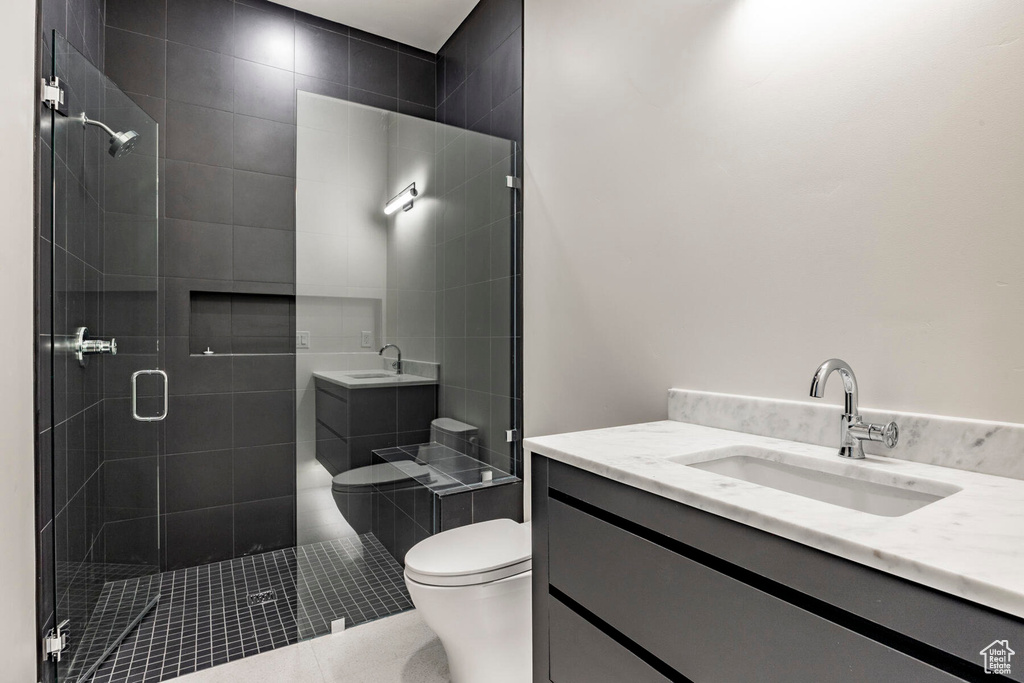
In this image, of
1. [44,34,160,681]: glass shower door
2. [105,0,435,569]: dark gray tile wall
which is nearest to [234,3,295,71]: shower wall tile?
[105,0,435,569]: dark gray tile wall

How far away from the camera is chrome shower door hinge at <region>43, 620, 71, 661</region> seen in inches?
58.3

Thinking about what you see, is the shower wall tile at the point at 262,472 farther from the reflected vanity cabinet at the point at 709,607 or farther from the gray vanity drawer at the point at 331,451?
the reflected vanity cabinet at the point at 709,607

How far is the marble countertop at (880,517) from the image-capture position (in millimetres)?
552

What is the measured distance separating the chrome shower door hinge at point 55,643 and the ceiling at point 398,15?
2.88 metres

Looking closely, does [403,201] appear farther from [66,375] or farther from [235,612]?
[235,612]

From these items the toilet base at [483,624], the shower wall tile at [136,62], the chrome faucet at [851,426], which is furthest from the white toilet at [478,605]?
the shower wall tile at [136,62]

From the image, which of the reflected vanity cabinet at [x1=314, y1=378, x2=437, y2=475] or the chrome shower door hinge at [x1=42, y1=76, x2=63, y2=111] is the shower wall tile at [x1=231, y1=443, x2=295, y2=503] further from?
the chrome shower door hinge at [x1=42, y1=76, x2=63, y2=111]

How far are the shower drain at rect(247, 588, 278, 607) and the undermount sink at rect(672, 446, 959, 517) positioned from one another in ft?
6.53

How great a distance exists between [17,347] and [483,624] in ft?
4.87

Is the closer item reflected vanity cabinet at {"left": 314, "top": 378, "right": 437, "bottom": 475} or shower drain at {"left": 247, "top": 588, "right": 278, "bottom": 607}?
reflected vanity cabinet at {"left": 314, "top": 378, "right": 437, "bottom": 475}

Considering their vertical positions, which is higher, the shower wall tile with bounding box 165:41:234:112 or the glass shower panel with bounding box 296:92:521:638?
the shower wall tile with bounding box 165:41:234:112

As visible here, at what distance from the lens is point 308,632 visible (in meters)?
1.92

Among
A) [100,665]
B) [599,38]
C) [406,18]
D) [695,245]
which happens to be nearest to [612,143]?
[599,38]

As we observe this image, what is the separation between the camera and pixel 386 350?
2.11m
